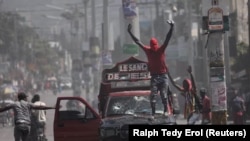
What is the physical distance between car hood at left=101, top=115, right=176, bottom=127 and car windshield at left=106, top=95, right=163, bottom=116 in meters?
0.90

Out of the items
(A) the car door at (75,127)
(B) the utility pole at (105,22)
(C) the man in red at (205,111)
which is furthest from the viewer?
(B) the utility pole at (105,22)

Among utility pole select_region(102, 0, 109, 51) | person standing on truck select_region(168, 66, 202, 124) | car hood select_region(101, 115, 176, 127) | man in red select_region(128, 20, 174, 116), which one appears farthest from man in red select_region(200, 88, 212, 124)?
utility pole select_region(102, 0, 109, 51)

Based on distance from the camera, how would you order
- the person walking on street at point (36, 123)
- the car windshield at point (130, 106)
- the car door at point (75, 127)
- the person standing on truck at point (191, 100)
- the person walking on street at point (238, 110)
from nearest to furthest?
the car windshield at point (130, 106) < the car door at point (75, 127) < the person standing on truck at point (191, 100) < the person walking on street at point (36, 123) < the person walking on street at point (238, 110)

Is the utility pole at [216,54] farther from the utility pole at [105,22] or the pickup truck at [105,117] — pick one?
the utility pole at [105,22]

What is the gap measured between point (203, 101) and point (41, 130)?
4.88 meters

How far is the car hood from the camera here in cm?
1675

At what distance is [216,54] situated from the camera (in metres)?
18.0

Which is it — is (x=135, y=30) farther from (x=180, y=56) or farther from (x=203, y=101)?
(x=180, y=56)

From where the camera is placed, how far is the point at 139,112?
1841cm

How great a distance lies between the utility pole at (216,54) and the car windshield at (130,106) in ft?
4.32

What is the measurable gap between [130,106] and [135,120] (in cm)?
189

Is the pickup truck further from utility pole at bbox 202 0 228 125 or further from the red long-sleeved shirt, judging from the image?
utility pole at bbox 202 0 228 125

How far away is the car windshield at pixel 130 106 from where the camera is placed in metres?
18.5

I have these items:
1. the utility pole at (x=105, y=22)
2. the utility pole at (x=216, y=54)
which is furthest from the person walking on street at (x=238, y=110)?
the utility pole at (x=105, y=22)
